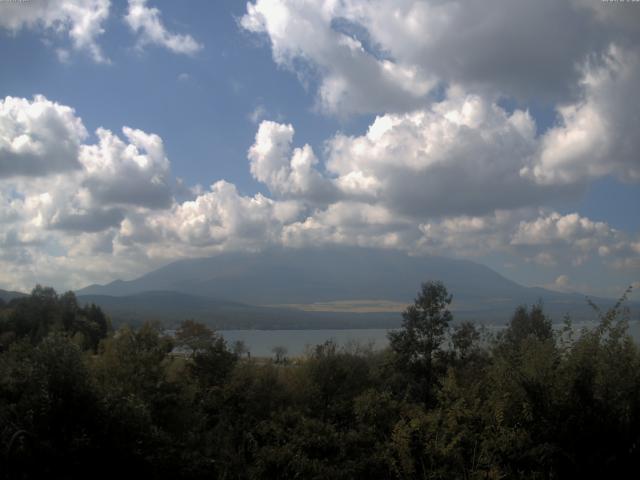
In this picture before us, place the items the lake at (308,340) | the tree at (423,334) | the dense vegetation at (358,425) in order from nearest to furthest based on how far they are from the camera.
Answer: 1. the dense vegetation at (358,425)
2. the lake at (308,340)
3. the tree at (423,334)

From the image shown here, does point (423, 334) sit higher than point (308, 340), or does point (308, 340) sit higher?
point (423, 334)

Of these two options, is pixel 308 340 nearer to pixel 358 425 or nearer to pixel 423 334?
pixel 423 334

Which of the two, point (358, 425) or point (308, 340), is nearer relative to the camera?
point (358, 425)

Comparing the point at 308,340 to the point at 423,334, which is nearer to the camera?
the point at 423,334

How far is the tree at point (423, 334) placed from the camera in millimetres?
30875

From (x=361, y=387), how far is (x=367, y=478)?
1613cm

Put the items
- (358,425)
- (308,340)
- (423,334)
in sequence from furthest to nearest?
(308,340) < (423,334) < (358,425)

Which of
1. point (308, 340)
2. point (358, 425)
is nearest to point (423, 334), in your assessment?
point (358, 425)

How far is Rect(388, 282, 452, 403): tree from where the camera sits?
30.9 m

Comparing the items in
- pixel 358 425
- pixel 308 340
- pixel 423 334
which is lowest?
pixel 308 340

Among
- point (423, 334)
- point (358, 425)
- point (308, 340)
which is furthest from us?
point (308, 340)

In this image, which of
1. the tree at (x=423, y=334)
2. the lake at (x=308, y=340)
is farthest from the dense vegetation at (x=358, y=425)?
the tree at (x=423, y=334)

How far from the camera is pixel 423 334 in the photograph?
31.3m

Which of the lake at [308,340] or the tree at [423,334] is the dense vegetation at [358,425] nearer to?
the lake at [308,340]
